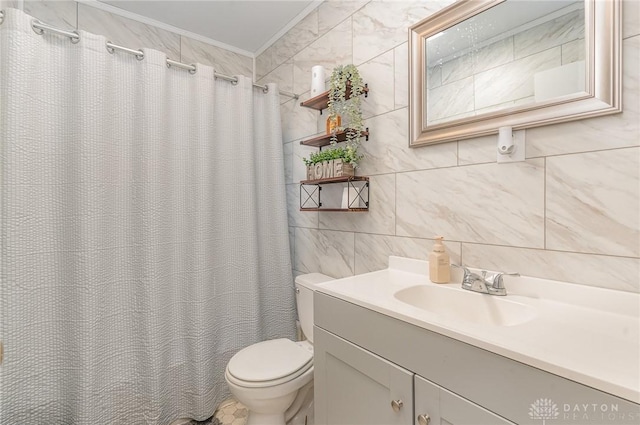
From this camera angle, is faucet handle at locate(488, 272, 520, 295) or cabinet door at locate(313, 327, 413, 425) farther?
faucet handle at locate(488, 272, 520, 295)

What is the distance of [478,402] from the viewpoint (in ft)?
2.20

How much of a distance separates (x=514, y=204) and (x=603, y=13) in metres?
0.58

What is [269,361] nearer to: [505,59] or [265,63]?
[505,59]

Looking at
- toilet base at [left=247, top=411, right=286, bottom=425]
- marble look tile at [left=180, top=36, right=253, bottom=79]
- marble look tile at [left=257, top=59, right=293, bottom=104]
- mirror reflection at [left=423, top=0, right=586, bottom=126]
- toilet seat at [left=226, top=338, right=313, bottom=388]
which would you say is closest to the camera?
mirror reflection at [left=423, top=0, right=586, bottom=126]

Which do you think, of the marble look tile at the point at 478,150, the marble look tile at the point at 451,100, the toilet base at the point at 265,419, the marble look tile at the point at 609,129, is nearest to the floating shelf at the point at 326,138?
the marble look tile at the point at 451,100

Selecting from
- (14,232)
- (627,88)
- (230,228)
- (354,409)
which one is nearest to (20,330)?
(14,232)

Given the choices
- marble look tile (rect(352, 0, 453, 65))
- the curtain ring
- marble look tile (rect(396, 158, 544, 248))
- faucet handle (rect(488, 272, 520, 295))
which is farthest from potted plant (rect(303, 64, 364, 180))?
the curtain ring

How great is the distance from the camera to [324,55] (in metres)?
1.82

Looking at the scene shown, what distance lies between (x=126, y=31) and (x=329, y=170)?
1711 millimetres

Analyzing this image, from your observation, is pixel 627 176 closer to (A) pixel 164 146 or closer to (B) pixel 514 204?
(B) pixel 514 204

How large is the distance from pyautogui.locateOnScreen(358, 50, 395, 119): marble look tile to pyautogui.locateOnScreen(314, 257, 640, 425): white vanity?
817mm

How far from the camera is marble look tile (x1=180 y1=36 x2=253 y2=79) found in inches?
88.3

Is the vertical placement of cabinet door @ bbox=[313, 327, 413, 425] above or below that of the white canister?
below

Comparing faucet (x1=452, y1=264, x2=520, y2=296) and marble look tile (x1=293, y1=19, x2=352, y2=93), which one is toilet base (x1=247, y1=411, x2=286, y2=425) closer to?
faucet (x1=452, y1=264, x2=520, y2=296)
